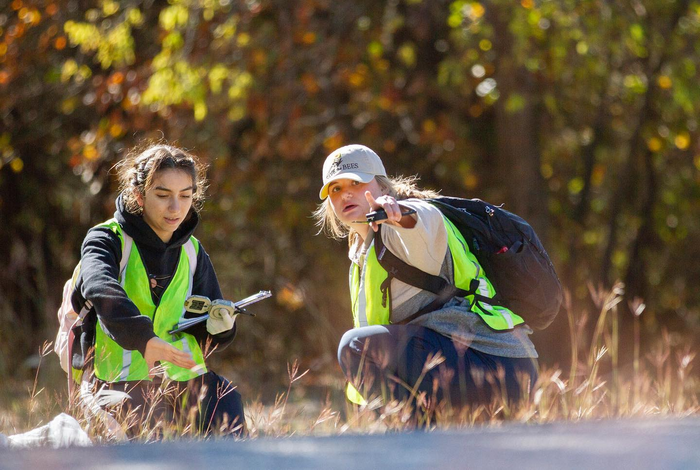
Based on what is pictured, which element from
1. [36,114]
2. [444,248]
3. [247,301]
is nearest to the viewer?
[247,301]

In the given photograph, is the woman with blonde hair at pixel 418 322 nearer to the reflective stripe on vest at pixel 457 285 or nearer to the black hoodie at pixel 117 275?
the reflective stripe on vest at pixel 457 285

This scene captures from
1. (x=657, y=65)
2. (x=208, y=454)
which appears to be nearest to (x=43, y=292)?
(x=657, y=65)

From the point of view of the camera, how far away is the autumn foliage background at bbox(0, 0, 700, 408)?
784 cm

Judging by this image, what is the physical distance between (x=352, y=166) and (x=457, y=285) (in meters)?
0.64

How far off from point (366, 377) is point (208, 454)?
2.29 m

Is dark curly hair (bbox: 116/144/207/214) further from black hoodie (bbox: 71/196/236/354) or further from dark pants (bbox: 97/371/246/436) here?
dark pants (bbox: 97/371/246/436)

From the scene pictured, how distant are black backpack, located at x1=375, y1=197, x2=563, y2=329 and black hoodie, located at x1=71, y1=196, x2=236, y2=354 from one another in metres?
0.75

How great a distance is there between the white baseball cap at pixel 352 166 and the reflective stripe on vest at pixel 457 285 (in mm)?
305

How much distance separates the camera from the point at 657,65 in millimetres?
8703

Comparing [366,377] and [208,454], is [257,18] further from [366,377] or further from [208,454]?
[208,454]

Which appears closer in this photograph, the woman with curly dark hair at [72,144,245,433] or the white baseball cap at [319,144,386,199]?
the woman with curly dark hair at [72,144,245,433]

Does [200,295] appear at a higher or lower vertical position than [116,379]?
higher

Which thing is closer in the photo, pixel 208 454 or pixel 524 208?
pixel 208 454

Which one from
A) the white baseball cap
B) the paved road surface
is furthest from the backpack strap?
the paved road surface
